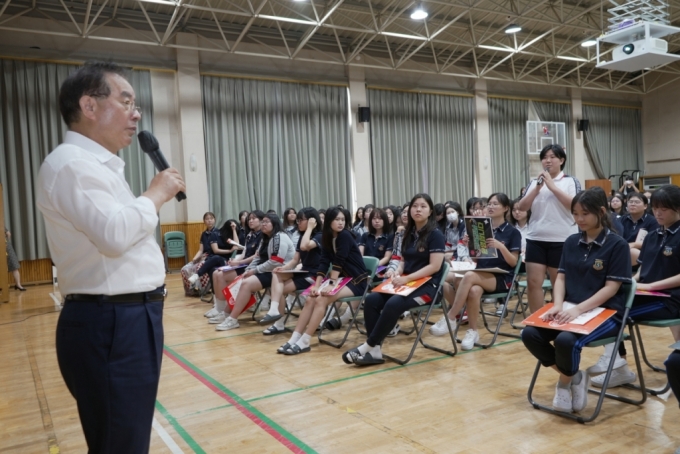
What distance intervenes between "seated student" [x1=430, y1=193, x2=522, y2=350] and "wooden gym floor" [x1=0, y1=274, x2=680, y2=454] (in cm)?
29

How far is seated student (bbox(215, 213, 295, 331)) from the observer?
522cm

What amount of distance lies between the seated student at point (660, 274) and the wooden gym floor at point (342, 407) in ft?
0.90

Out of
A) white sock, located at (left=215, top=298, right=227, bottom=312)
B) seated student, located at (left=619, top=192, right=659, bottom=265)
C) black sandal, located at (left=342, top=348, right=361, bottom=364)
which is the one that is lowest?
black sandal, located at (left=342, top=348, right=361, bottom=364)

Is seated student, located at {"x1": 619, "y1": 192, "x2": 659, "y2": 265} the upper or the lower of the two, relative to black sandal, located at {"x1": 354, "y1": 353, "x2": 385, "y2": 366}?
upper

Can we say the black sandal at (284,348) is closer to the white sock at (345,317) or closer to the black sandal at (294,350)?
the black sandal at (294,350)

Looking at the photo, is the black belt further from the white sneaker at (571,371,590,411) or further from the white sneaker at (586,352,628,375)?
the white sneaker at (586,352,628,375)

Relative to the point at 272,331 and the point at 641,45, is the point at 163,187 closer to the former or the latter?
the point at 272,331

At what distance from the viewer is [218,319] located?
562 centimetres

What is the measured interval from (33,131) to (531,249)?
871 centimetres

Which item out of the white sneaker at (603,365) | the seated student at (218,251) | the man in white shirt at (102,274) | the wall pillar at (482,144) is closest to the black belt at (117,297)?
the man in white shirt at (102,274)

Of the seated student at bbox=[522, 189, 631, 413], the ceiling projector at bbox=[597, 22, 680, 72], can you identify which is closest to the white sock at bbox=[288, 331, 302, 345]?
the seated student at bbox=[522, 189, 631, 413]

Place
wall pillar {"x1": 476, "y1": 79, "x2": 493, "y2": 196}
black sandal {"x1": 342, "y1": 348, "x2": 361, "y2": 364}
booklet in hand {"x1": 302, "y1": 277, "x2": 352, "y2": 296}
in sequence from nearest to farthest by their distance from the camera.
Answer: black sandal {"x1": 342, "y1": 348, "x2": 361, "y2": 364}
booklet in hand {"x1": 302, "y1": 277, "x2": 352, "y2": 296}
wall pillar {"x1": 476, "y1": 79, "x2": 493, "y2": 196}

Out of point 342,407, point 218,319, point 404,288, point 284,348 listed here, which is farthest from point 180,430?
point 218,319

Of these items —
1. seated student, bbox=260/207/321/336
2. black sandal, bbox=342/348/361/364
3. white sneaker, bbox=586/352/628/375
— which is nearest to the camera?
white sneaker, bbox=586/352/628/375
